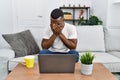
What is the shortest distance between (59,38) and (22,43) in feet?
3.21

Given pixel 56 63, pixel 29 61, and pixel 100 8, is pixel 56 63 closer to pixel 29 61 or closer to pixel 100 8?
pixel 29 61

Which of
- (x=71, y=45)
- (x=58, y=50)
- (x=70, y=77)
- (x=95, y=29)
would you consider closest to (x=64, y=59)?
→ (x=70, y=77)

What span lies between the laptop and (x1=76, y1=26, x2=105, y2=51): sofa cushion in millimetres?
1463

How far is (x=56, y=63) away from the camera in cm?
155

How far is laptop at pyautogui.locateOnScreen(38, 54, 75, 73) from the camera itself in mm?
1536

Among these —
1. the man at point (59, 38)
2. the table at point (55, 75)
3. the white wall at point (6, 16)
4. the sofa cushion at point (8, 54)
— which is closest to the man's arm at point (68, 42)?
the man at point (59, 38)

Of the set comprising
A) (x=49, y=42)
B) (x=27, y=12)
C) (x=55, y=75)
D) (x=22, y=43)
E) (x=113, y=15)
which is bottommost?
(x=55, y=75)

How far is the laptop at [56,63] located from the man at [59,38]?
1.20 feet

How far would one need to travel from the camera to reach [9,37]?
9.04ft

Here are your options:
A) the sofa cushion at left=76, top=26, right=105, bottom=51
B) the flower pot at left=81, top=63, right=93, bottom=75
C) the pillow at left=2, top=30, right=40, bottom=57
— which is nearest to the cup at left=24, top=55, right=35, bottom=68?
the flower pot at left=81, top=63, right=93, bottom=75

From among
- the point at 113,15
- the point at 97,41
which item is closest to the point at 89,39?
the point at 97,41

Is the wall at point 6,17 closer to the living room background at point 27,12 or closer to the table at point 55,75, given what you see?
the living room background at point 27,12

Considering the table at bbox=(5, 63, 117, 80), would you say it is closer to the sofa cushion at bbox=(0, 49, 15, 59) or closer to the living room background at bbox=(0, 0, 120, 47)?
the sofa cushion at bbox=(0, 49, 15, 59)

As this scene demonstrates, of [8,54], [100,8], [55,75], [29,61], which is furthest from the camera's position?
[100,8]
